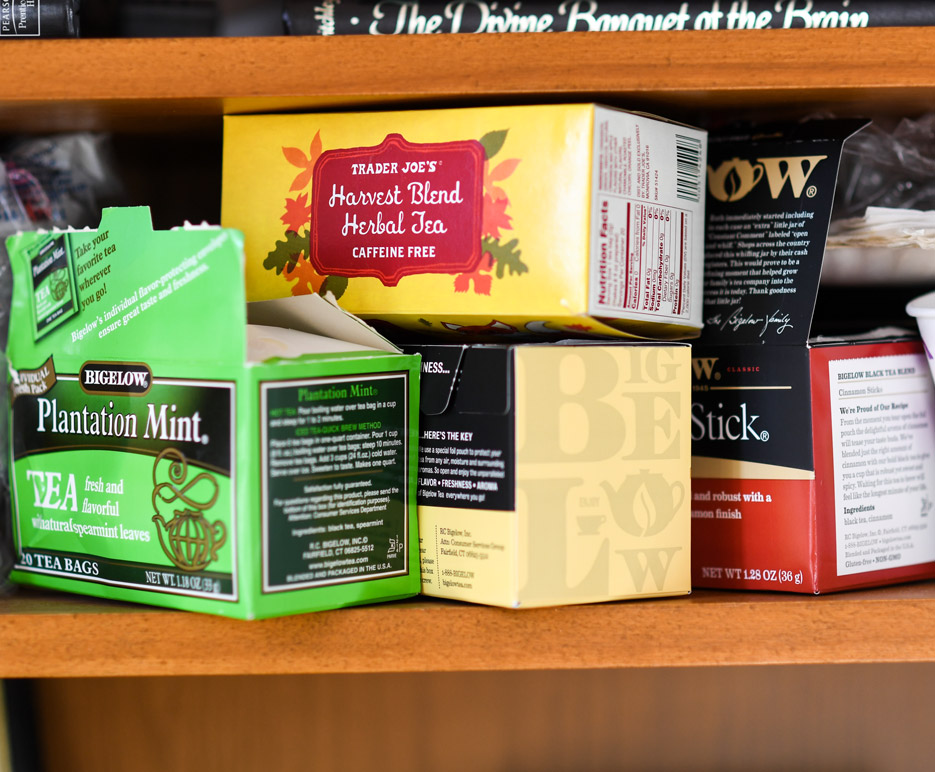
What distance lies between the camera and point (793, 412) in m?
0.58

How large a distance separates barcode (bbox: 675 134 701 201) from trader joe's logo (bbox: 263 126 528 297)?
125 mm

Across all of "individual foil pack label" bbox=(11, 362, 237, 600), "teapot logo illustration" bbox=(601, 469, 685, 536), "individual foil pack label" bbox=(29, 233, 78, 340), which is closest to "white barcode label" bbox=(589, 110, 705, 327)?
"teapot logo illustration" bbox=(601, 469, 685, 536)

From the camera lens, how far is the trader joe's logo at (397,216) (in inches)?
21.0

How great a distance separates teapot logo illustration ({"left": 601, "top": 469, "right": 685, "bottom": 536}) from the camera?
1.77 ft

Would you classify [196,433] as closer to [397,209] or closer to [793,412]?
[397,209]

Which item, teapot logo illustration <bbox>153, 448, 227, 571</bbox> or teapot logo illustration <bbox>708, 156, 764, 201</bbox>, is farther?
teapot logo illustration <bbox>708, 156, 764, 201</bbox>

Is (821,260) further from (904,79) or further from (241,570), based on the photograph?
(241,570)

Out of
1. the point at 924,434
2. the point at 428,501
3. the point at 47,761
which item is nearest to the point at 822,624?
the point at 924,434

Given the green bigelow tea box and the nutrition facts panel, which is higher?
the nutrition facts panel

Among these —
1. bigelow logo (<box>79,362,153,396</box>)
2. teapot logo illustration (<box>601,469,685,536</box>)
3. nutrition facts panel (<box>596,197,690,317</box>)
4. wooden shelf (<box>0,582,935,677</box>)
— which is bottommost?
wooden shelf (<box>0,582,935,677</box>)

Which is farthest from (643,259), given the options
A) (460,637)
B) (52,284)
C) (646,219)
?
(52,284)

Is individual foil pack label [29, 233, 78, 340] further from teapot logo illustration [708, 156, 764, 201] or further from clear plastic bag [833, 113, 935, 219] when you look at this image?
clear plastic bag [833, 113, 935, 219]

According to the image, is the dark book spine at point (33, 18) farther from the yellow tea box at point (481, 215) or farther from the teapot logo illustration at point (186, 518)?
the teapot logo illustration at point (186, 518)

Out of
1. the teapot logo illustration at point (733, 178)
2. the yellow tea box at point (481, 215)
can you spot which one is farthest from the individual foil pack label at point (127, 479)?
the teapot logo illustration at point (733, 178)
